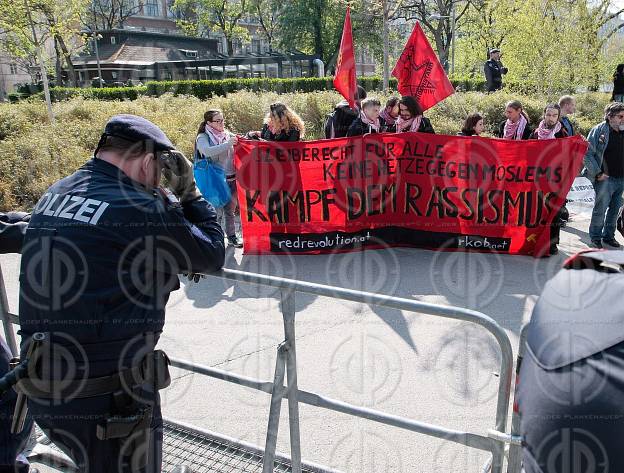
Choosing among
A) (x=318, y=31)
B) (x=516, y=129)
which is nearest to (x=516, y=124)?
(x=516, y=129)

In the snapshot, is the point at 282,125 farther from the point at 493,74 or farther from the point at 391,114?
the point at 493,74

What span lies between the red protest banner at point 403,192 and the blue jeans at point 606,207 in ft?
2.74

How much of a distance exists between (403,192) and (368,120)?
1.41 metres

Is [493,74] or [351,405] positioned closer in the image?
[351,405]

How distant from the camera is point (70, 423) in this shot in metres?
2.07

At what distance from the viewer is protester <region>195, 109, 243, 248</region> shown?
722cm

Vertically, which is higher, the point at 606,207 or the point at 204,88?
the point at 204,88

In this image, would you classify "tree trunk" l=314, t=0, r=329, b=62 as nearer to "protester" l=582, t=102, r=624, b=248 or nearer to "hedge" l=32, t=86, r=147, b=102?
"hedge" l=32, t=86, r=147, b=102

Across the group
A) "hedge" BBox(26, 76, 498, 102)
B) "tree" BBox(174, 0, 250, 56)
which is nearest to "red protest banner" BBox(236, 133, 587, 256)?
"hedge" BBox(26, 76, 498, 102)

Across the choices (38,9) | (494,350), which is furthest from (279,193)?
(38,9)

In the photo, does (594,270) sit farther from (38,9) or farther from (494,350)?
(38,9)

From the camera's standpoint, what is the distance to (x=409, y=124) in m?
7.52

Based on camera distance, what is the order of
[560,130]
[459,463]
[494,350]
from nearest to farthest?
[459,463] → [494,350] → [560,130]

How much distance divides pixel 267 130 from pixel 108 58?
53.5 meters
